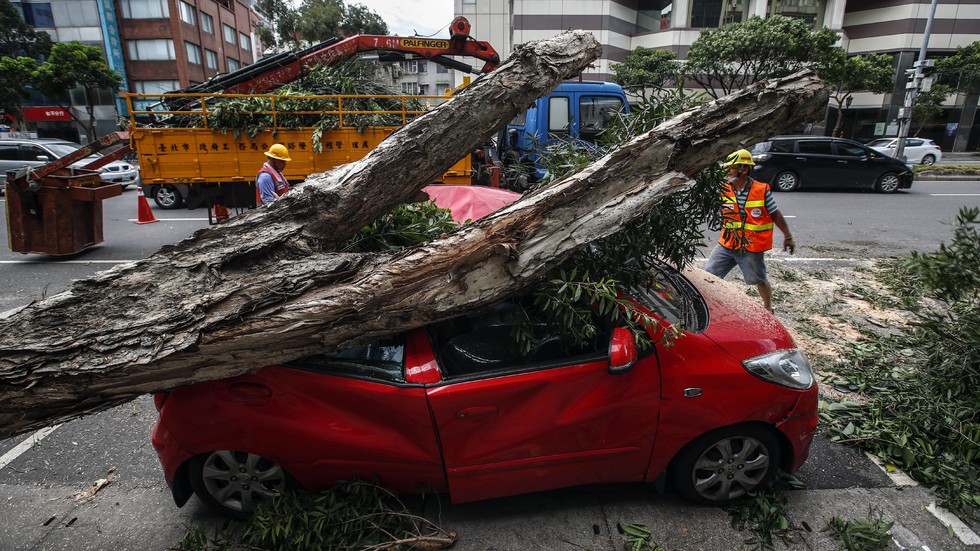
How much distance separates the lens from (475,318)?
108 inches

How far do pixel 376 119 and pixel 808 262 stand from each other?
7.14 metres

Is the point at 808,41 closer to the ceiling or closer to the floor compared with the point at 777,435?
closer to the ceiling

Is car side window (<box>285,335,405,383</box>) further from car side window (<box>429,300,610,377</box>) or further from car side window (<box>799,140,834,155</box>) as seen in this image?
car side window (<box>799,140,834,155</box>)

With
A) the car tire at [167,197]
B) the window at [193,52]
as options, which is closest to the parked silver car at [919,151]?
the car tire at [167,197]

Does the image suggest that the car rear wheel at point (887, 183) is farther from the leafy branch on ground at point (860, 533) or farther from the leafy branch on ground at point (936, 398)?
the leafy branch on ground at point (860, 533)

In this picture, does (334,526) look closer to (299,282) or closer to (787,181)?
(299,282)

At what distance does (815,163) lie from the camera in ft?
46.5

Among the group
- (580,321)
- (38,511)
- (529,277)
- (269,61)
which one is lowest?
(38,511)

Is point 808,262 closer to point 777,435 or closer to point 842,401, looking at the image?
point 842,401

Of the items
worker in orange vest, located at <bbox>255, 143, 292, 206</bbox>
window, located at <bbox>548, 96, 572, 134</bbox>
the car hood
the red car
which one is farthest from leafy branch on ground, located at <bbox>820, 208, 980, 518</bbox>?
window, located at <bbox>548, 96, 572, 134</bbox>

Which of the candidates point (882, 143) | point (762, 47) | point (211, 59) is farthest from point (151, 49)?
point (882, 143)

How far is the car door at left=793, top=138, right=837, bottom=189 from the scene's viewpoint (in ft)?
46.4

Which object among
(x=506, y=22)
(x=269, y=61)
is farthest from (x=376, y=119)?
(x=506, y=22)

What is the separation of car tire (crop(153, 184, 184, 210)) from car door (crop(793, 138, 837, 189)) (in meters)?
16.2
